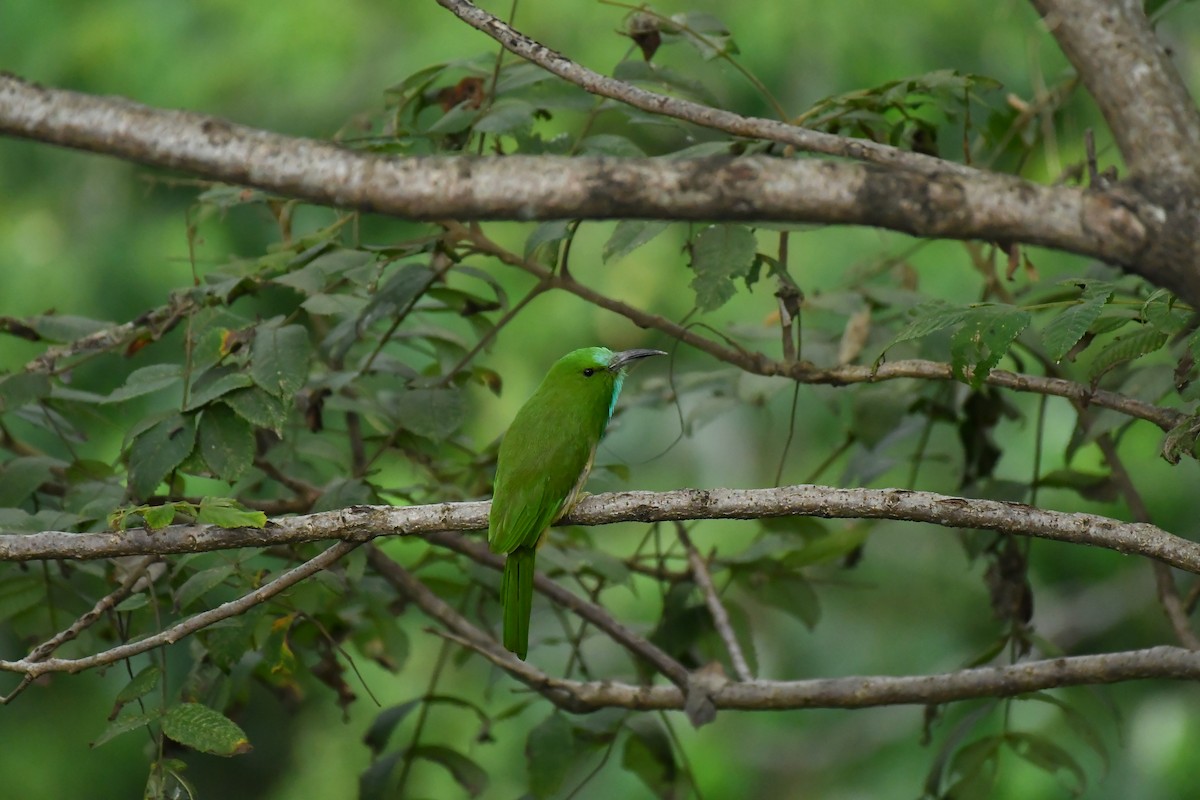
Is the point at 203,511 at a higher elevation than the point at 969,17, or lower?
lower

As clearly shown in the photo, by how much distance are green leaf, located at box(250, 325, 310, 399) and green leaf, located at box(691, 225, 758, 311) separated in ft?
2.16

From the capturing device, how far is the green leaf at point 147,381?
2264 millimetres

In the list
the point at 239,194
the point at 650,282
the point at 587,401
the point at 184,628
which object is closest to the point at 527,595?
the point at 587,401

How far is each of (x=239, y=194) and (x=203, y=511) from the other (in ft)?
2.86

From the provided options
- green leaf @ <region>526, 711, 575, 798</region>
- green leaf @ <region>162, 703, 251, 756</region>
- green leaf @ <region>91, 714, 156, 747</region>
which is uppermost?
green leaf @ <region>526, 711, 575, 798</region>

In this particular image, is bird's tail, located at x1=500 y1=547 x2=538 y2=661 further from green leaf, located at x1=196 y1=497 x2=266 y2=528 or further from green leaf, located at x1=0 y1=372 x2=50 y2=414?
green leaf, located at x1=0 y1=372 x2=50 y2=414

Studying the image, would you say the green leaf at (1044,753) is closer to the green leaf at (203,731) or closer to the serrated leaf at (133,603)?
the green leaf at (203,731)

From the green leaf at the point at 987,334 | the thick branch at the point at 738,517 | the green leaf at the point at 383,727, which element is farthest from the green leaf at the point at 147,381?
the green leaf at the point at 987,334

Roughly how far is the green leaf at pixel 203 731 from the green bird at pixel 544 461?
0.56 metres

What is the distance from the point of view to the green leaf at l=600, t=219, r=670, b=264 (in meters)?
2.16

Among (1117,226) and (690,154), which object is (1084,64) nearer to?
(1117,226)

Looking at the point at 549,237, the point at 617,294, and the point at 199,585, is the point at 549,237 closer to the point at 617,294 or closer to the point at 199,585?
the point at 199,585

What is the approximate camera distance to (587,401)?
2.71 metres

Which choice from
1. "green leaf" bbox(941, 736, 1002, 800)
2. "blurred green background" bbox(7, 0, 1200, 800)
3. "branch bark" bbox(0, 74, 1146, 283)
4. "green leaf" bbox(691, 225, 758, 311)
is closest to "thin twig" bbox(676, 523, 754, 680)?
"green leaf" bbox(941, 736, 1002, 800)
